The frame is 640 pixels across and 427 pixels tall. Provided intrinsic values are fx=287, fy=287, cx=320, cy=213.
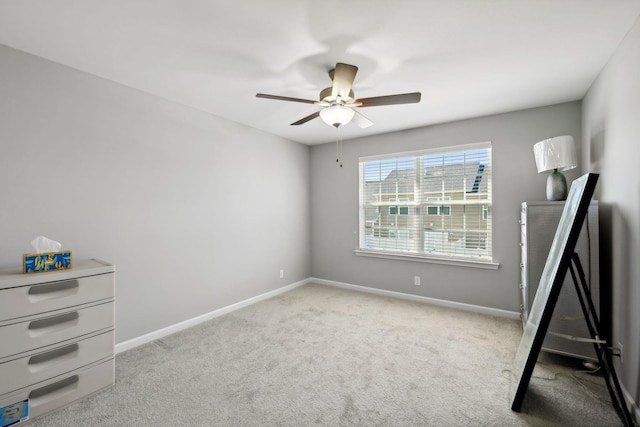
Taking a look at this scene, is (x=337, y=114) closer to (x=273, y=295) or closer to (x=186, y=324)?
(x=186, y=324)

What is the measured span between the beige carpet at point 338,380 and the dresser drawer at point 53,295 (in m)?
0.69

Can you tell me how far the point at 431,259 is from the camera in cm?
393

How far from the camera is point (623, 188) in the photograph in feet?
6.42

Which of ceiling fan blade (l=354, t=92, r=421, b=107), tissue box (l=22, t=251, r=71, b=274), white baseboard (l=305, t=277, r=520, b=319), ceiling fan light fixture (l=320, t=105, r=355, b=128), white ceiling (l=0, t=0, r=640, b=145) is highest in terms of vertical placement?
white ceiling (l=0, t=0, r=640, b=145)

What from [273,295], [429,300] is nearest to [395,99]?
[429,300]

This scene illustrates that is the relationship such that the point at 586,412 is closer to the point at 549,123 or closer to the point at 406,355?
the point at 406,355

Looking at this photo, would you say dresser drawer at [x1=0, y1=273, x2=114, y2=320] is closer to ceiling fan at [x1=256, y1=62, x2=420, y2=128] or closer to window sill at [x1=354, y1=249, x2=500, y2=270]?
ceiling fan at [x1=256, y1=62, x2=420, y2=128]

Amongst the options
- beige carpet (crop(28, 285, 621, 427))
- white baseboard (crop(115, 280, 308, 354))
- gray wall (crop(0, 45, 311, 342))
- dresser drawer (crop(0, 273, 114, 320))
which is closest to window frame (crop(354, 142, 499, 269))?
beige carpet (crop(28, 285, 621, 427))

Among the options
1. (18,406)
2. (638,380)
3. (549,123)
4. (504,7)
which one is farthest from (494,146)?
(18,406)

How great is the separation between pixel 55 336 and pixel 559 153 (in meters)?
4.18

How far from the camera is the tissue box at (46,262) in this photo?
188 centimetres

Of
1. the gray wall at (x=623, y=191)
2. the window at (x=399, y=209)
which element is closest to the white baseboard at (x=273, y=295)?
the window at (x=399, y=209)

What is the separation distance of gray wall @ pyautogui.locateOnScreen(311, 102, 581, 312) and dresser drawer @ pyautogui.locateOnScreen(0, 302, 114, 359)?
3278 millimetres

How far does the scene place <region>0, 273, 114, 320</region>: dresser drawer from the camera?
1.74 metres
